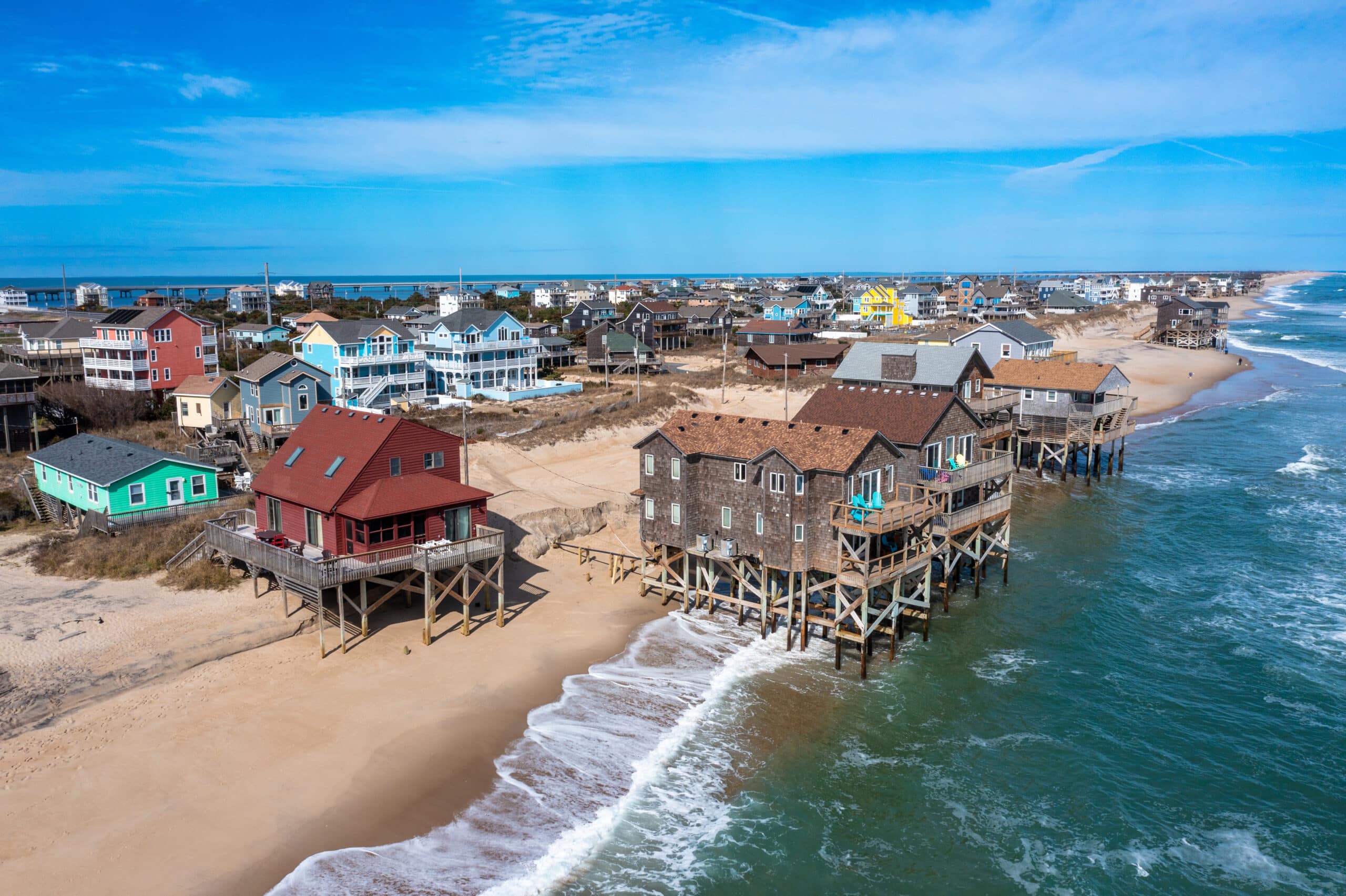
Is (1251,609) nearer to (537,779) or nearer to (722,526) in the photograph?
(722,526)

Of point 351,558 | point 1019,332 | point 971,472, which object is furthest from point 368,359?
point 1019,332

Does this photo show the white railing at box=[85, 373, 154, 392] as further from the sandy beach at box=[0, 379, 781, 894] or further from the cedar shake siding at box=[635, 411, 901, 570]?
the cedar shake siding at box=[635, 411, 901, 570]

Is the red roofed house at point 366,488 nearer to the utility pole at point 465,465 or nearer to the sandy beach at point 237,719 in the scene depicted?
the utility pole at point 465,465

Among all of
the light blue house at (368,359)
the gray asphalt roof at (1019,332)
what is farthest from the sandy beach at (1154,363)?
the light blue house at (368,359)

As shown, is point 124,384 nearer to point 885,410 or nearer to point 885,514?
point 885,410

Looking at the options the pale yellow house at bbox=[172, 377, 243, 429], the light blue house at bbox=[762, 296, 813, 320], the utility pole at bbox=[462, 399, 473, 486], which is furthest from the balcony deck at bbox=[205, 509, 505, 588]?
the light blue house at bbox=[762, 296, 813, 320]

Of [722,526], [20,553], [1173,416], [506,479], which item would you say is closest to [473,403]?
[506,479]
